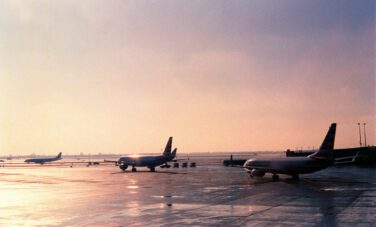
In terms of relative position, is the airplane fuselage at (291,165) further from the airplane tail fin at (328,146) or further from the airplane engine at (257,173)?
the airplane tail fin at (328,146)

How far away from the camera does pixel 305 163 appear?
66.2m

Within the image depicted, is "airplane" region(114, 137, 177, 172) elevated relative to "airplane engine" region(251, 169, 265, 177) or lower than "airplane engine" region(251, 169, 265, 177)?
elevated

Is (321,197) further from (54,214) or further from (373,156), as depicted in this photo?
(373,156)

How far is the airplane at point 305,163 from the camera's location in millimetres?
64125

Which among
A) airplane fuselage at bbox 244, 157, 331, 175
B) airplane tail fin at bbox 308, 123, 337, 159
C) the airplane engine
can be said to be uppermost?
airplane tail fin at bbox 308, 123, 337, 159

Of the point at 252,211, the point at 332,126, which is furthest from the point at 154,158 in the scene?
the point at 252,211

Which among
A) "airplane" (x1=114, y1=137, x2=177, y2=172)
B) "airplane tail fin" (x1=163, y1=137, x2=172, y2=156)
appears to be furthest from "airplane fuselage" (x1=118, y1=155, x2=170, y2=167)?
"airplane tail fin" (x1=163, y1=137, x2=172, y2=156)

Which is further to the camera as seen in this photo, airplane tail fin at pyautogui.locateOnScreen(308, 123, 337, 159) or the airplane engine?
the airplane engine

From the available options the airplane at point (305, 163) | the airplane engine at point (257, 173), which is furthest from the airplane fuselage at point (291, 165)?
the airplane engine at point (257, 173)

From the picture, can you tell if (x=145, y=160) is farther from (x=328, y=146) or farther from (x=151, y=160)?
(x=328, y=146)

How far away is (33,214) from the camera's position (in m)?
30.2

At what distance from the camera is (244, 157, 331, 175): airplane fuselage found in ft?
213

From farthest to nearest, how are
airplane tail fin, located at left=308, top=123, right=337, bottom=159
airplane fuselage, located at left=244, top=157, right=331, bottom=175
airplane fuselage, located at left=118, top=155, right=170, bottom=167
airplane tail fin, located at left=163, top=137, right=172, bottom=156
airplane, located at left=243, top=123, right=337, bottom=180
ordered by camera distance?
1. airplane tail fin, located at left=163, top=137, right=172, bottom=156
2. airplane fuselage, located at left=118, top=155, right=170, bottom=167
3. airplane fuselage, located at left=244, top=157, right=331, bottom=175
4. airplane, located at left=243, top=123, right=337, bottom=180
5. airplane tail fin, located at left=308, top=123, right=337, bottom=159

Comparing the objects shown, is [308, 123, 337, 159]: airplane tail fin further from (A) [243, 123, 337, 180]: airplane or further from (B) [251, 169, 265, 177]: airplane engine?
(B) [251, 169, 265, 177]: airplane engine
